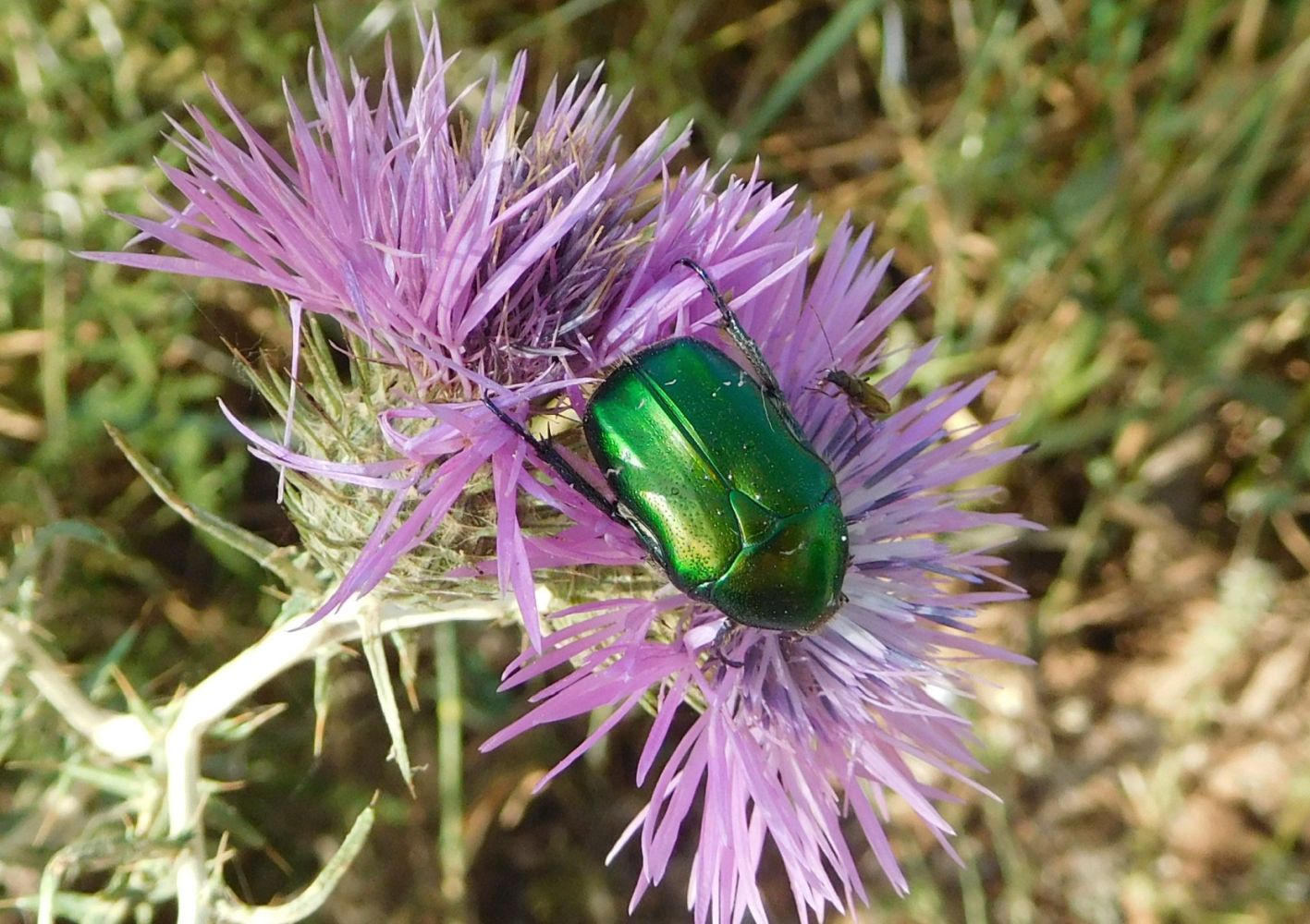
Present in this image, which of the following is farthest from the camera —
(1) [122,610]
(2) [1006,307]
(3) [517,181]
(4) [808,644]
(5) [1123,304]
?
(2) [1006,307]

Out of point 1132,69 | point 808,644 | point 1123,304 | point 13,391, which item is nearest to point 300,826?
point 13,391

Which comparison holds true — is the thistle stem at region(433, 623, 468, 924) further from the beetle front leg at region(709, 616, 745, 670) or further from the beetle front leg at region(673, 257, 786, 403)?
the beetle front leg at region(673, 257, 786, 403)

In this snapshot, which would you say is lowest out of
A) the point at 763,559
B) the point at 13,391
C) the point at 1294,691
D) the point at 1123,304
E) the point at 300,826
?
the point at 300,826

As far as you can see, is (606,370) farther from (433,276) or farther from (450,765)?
(450,765)

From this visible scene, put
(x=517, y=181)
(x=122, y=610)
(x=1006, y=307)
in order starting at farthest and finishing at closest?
(x=1006, y=307) → (x=122, y=610) → (x=517, y=181)

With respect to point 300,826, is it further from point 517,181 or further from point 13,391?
point 517,181

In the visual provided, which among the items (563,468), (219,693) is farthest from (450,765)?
(563,468)

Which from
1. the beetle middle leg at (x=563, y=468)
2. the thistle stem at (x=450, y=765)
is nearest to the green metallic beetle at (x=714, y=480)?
the beetle middle leg at (x=563, y=468)
